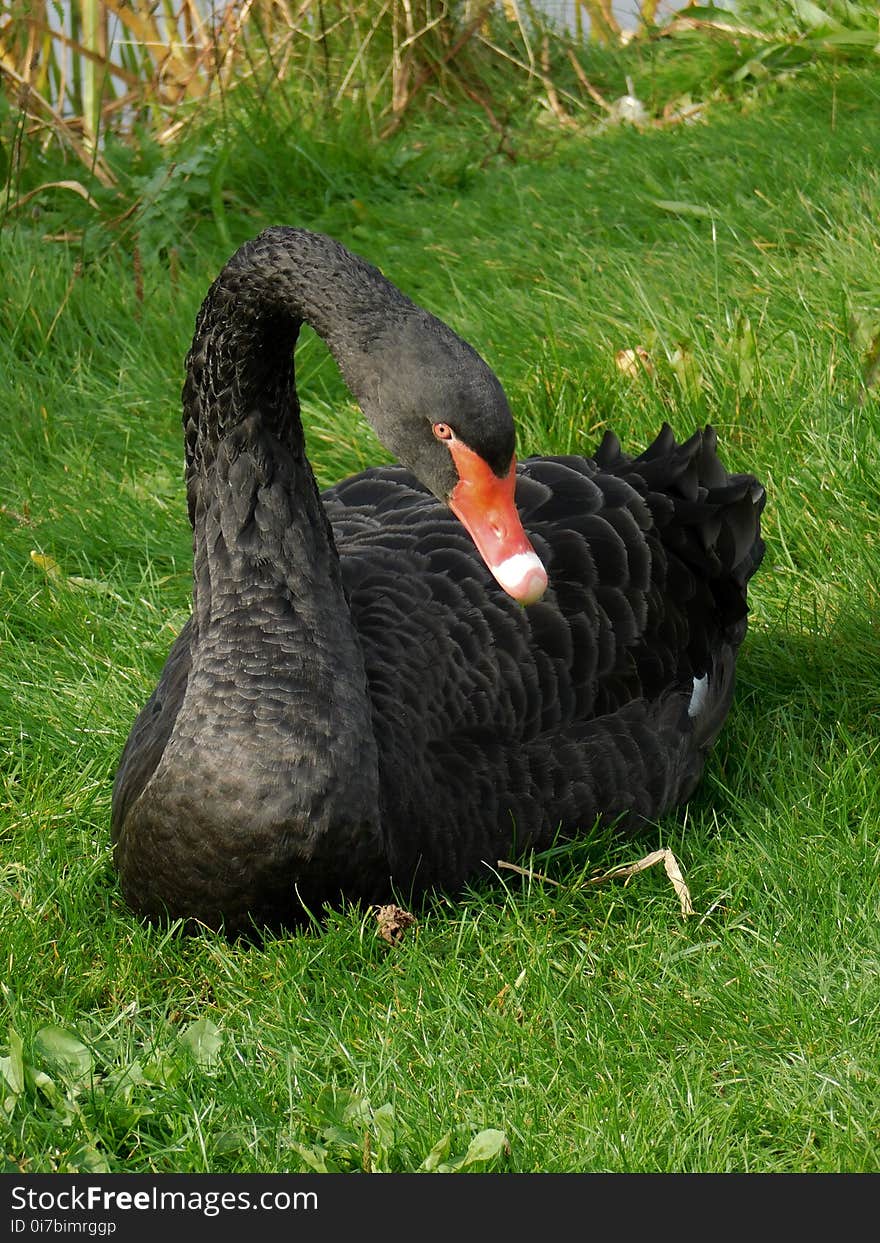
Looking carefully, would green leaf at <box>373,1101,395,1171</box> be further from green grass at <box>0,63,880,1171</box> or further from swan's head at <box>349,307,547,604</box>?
swan's head at <box>349,307,547,604</box>

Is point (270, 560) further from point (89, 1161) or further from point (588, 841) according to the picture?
point (89, 1161)

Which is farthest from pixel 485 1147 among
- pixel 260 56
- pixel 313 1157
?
pixel 260 56

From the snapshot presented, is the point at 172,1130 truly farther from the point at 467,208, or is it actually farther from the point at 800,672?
the point at 467,208

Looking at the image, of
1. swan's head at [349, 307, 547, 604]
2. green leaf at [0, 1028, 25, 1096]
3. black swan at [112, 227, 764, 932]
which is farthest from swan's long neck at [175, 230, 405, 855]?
green leaf at [0, 1028, 25, 1096]

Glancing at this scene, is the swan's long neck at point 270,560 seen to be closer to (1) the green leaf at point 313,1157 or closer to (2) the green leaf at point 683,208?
(1) the green leaf at point 313,1157

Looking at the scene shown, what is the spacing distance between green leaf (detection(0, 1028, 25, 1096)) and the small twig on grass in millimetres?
919

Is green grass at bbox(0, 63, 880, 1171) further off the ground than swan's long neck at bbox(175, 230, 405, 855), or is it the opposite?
swan's long neck at bbox(175, 230, 405, 855)

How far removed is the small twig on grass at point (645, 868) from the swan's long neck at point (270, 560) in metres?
0.37

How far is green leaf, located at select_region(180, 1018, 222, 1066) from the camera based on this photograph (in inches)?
99.6

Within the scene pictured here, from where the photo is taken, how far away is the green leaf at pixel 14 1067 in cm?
242

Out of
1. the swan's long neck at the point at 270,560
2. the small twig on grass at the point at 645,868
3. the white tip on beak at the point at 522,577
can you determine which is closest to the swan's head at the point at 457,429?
the white tip on beak at the point at 522,577

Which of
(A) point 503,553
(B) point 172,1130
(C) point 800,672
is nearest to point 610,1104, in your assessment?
(B) point 172,1130

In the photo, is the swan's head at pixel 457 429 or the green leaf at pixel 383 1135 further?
the swan's head at pixel 457 429

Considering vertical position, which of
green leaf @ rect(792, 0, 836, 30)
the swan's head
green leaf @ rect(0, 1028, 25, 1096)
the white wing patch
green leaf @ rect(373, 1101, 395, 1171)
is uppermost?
the swan's head
